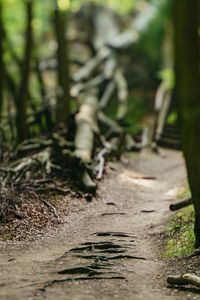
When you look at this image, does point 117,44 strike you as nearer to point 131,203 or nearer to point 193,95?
point 131,203

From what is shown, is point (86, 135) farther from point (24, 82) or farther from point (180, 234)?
point (180, 234)

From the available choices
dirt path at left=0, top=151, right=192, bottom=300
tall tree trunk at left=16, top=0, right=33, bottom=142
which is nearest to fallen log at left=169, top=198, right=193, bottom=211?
dirt path at left=0, top=151, right=192, bottom=300

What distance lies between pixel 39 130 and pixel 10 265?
38.4 ft

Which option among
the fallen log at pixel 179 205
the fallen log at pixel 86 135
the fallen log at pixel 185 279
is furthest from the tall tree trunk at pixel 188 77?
the fallen log at pixel 86 135

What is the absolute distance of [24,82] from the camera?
16.2 metres

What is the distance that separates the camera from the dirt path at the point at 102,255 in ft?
23.9

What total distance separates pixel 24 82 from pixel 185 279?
10188 millimetres

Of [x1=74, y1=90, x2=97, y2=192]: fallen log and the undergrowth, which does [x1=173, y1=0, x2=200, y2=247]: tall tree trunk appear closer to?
the undergrowth

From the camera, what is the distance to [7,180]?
13.0m

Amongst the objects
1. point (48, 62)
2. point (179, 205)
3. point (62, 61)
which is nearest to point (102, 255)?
point (179, 205)

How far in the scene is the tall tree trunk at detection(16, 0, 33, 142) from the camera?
15477 mm

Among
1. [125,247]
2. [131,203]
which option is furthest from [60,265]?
[131,203]

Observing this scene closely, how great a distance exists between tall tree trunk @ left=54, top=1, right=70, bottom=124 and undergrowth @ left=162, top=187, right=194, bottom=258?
23.6ft

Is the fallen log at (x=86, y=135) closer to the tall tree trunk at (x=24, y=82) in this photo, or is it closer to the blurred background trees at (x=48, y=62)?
the blurred background trees at (x=48, y=62)
